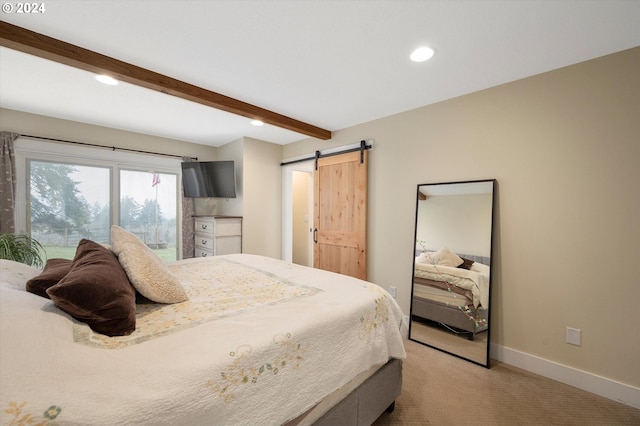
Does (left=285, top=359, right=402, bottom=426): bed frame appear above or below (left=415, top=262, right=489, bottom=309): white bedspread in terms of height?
below

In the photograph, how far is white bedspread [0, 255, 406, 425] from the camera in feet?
2.11

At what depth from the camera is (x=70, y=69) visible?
212cm

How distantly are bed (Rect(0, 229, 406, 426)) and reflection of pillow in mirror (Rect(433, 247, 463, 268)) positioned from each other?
117 cm

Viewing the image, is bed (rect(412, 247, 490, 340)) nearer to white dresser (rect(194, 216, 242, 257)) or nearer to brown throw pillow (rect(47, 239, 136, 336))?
brown throw pillow (rect(47, 239, 136, 336))

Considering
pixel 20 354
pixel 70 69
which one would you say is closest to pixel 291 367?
pixel 20 354

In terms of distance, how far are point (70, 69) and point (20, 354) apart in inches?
99.3

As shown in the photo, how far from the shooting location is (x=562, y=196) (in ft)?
6.54

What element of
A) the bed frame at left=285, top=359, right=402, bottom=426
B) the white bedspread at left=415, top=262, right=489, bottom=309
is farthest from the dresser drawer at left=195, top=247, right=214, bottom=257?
the bed frame at left=285, top=359, right=402, bottom=426

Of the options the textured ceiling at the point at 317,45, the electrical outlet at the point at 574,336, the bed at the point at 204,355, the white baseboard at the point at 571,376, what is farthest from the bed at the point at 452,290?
the textured ceiling at the point at 317,45

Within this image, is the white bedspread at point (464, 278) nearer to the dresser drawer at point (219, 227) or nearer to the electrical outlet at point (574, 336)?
the electrical outlet at point (574, 336)

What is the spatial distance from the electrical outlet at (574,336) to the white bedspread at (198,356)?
149 centimetres

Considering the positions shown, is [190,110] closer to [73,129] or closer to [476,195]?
[73,129]

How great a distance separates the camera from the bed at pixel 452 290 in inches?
91.9

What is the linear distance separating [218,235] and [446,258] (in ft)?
10.2
